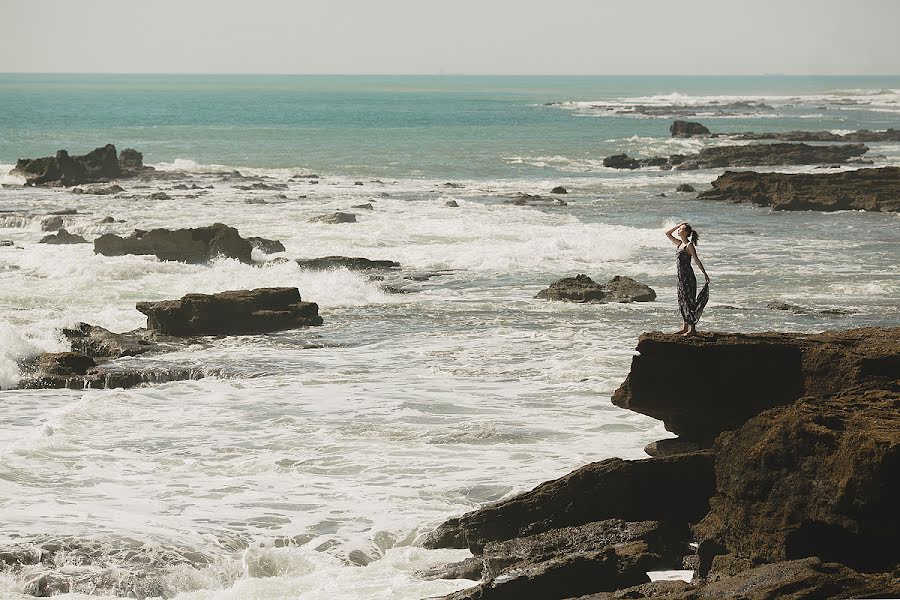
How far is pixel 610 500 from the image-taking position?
Answer: 10031 mm

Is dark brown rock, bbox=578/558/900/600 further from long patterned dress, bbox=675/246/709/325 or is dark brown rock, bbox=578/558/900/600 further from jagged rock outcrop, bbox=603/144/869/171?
jagged rock outcrop, bbox=603/144/869/171

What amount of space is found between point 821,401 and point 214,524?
5.60 metres

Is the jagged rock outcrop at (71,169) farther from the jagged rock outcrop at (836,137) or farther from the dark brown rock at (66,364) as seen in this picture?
the jagged rock outcrop at (836,137)

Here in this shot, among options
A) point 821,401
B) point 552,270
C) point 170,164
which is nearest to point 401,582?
point 821,401

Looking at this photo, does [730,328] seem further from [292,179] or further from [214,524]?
[292,179]

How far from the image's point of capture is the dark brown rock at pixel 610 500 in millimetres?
9992

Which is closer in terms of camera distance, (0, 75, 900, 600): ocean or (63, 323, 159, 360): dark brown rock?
(0, 75, 900, 600): ocean

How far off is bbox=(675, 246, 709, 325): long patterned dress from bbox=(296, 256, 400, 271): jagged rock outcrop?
14.4m

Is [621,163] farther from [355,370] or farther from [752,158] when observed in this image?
[355,370]

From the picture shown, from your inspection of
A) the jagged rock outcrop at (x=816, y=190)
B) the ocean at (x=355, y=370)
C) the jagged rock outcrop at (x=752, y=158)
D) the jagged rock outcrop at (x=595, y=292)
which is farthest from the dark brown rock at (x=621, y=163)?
the jagged rock outcrop at (x=595, y=292)

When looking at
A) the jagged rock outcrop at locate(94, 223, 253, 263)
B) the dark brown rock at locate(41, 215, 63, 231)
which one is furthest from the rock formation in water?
the jagged rock outcrop at locate(94, 223, 253, 263)

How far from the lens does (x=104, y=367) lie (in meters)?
17.3

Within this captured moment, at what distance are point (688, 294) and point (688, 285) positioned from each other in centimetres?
20

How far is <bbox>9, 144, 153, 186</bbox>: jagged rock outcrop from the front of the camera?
163ft
